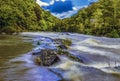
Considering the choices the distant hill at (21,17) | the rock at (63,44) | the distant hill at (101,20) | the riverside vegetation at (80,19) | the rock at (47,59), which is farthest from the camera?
the distant hill at (21,17)

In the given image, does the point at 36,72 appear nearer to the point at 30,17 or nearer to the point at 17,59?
the point at 17,59

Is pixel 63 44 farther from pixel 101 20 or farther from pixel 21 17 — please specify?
pixel 21 17

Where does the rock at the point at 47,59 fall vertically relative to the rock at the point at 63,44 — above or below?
above

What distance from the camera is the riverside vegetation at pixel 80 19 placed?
236 feet

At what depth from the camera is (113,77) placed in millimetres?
15320

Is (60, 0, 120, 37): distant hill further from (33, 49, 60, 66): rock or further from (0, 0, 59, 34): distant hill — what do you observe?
(33, 49, 60, 66): rock

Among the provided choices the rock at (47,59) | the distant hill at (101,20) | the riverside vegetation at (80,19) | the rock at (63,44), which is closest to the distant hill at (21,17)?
the riverside vegetation at (80,19)

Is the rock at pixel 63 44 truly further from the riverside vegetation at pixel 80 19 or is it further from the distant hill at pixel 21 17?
the distant hill at pixel 21 17

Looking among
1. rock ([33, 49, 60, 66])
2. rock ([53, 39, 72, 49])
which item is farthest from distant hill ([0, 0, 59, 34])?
rock ([33, 49, 60, 66])

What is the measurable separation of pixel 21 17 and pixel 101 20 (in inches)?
1522

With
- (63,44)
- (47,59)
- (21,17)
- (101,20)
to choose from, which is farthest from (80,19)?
(47,59)

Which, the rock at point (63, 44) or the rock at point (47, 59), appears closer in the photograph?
the rock at point (47, 59)

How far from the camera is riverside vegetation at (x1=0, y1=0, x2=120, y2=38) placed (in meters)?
71.9

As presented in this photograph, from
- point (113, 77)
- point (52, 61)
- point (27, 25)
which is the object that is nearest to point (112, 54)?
point (52, 61)
